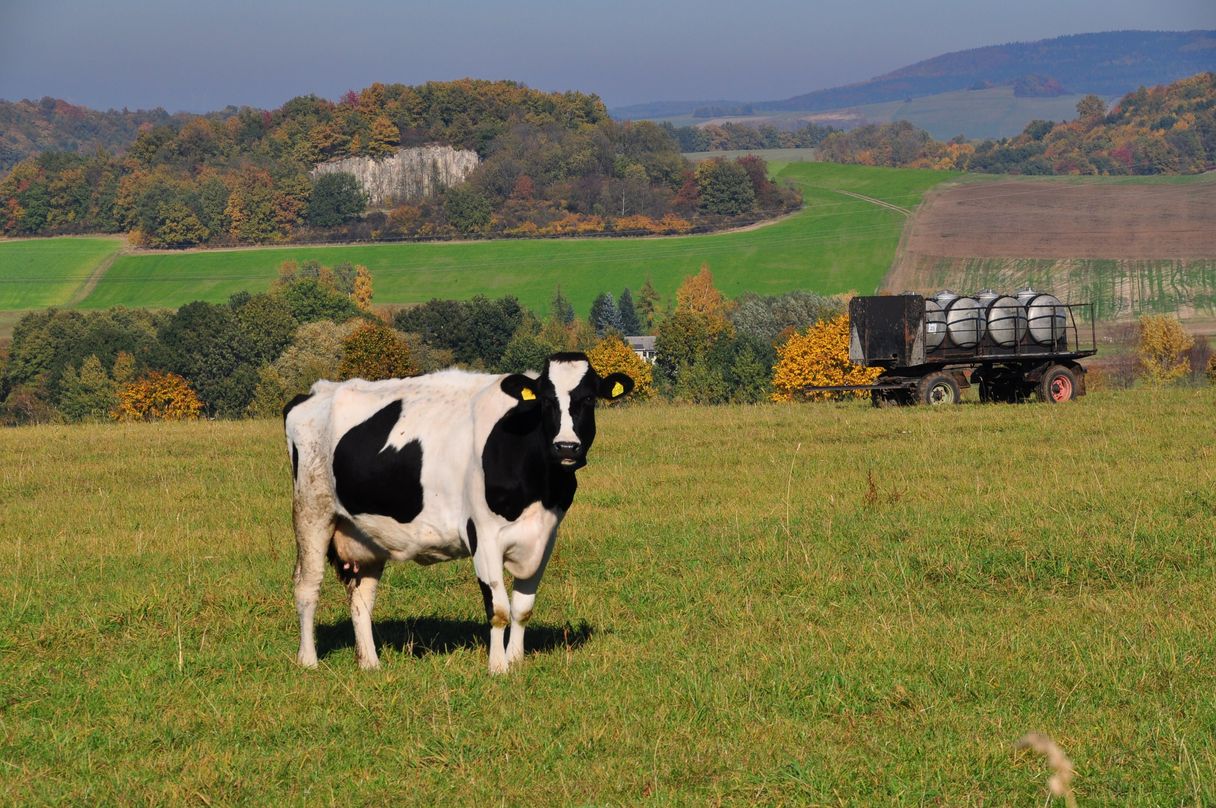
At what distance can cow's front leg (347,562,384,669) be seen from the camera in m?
10.4

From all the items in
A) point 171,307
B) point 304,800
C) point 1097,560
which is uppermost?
point 304,800

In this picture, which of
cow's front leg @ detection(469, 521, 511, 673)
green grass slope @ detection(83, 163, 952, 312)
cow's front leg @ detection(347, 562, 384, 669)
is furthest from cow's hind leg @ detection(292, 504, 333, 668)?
green grass slope @ detection(83, 163, 952, 312)

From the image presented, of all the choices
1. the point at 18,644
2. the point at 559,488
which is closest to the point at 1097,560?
the point at 559,488

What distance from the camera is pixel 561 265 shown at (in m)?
174

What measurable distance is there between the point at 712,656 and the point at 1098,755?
3135 mm

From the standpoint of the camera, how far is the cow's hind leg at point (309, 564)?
1060 centimetres

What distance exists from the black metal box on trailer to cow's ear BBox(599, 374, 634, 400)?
22382 mm

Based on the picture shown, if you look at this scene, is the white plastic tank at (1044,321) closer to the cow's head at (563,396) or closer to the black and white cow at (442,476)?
the black and white cow at (442,476)

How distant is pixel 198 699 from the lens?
9.46 m

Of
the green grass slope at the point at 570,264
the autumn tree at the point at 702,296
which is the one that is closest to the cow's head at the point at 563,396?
the autumn tree at the point at 702,296

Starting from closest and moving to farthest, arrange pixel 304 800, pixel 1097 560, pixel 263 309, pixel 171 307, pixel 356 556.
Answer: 1. pixel 304 800
2. pixel 356 556
3. pixel 1097 560
4. pixel 263 309
5. pixel 171 307

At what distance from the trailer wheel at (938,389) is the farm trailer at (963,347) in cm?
2

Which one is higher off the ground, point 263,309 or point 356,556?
point 356,556

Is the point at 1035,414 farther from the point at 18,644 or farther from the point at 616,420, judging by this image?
the point at 18,644
